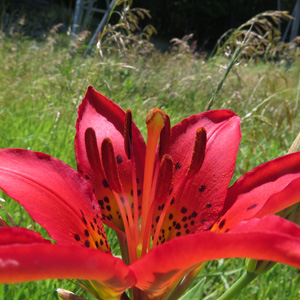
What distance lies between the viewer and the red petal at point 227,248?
306 mm

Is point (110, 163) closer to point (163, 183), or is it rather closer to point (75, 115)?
point (163, 183)

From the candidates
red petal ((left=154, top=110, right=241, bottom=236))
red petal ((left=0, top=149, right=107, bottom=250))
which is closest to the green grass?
red petal ((left=0, top=149, right=107, bottom=250))

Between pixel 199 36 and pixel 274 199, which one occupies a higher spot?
pixel 274 199

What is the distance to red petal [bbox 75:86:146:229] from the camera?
1.85 ft

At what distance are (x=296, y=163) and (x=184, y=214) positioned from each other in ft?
0.54

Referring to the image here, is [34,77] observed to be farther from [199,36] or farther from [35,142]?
[199,36]

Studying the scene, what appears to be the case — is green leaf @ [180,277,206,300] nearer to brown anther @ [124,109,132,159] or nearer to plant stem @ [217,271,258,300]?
plant stem @ [217,271,258,300]

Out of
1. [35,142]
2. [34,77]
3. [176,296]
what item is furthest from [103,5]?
[176,296]

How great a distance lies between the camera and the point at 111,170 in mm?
491

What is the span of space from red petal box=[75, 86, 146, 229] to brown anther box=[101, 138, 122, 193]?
2.1 inches

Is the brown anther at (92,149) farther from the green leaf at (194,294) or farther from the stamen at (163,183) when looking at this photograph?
the green leaf at (194,294)

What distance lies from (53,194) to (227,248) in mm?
246

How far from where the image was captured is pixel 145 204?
52cm

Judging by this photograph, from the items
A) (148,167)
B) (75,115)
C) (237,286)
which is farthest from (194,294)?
(75,115)
